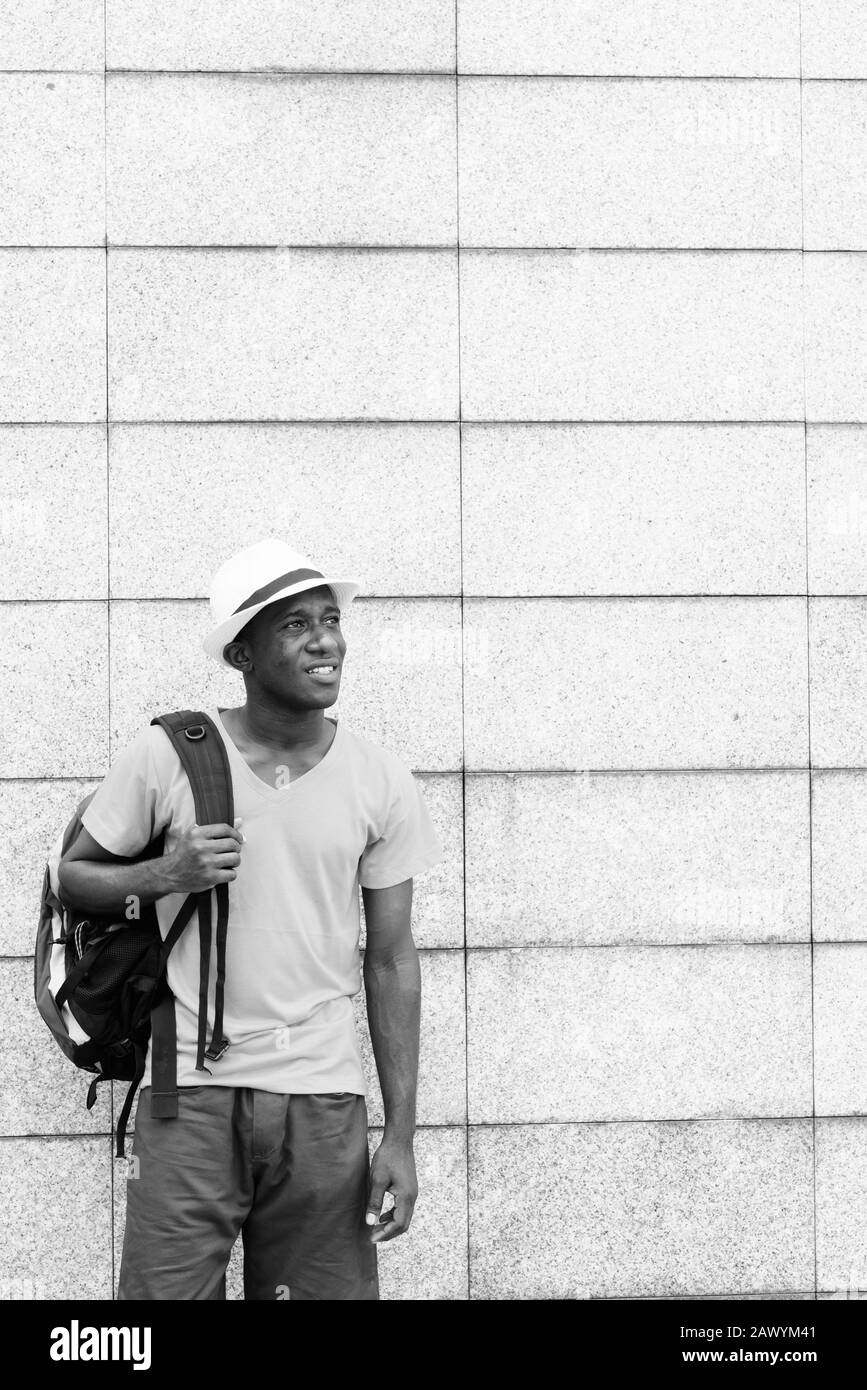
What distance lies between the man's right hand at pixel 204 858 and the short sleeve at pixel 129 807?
177 mm

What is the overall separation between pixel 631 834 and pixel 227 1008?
1762mm

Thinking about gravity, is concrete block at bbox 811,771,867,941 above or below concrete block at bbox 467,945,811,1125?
above

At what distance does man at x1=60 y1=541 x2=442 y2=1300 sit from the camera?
322 centimetres

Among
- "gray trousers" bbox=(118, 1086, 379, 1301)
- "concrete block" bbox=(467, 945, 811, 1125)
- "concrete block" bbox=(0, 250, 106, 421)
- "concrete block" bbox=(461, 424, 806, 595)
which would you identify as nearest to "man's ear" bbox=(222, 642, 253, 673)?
"gray trousers" bbox=(118, 1086, 379, 1301)

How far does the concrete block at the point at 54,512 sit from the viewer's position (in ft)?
14.6

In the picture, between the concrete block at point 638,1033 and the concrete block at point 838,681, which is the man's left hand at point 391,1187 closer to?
the concrete block at point 638,1033

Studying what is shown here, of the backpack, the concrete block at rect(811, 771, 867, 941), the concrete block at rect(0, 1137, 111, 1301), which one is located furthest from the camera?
the concrete block at rect(811, 771, 867, 941)

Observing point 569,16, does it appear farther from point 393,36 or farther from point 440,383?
point 440,383

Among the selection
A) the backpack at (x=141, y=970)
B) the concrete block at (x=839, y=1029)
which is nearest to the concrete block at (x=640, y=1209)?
the concrete block at (x=839, y=1029)

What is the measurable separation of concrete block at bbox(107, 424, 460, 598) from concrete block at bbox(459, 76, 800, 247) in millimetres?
833

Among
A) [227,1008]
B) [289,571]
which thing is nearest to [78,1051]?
[227,1008]

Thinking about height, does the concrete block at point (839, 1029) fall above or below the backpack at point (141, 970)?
below

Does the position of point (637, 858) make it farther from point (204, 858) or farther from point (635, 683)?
point (204, 858)

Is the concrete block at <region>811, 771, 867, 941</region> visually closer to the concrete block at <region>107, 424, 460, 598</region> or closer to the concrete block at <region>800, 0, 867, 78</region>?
the concrete block at <region>107, 424, 460, 598</region>
